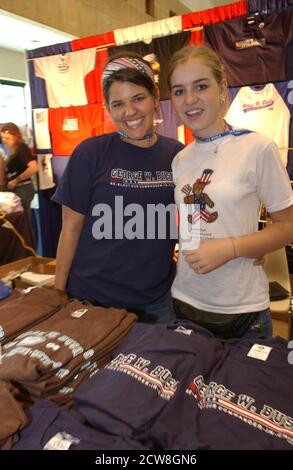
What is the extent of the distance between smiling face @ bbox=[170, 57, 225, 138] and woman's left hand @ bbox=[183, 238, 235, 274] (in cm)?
32

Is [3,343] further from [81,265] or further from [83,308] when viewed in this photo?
[81,265]

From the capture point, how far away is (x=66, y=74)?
12.1ft

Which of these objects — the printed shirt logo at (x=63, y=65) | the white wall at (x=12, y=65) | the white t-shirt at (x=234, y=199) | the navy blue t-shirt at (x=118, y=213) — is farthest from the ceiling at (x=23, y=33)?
the white t-shirt at (x=234, y=199)

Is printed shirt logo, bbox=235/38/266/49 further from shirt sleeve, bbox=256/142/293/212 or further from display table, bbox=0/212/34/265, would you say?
shirt sleeve, bbox=256/142/293/212

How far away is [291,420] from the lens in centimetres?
56

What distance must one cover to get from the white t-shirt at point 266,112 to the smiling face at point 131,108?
6.82ft

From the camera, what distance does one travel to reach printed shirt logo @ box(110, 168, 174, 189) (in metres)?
1.07

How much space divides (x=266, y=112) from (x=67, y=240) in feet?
7.92

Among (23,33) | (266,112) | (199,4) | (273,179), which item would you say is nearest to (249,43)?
(266,112)

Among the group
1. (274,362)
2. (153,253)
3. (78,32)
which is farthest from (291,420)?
(78,32)

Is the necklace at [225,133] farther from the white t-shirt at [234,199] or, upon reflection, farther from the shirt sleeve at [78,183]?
the shirt sleeve at [78,183]

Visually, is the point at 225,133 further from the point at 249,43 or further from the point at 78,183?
the point at 249,43

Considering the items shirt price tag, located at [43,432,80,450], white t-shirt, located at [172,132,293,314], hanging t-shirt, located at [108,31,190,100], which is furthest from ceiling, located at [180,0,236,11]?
shirt price tag, located at [43,432,80,450]

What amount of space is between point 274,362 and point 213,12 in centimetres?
305
